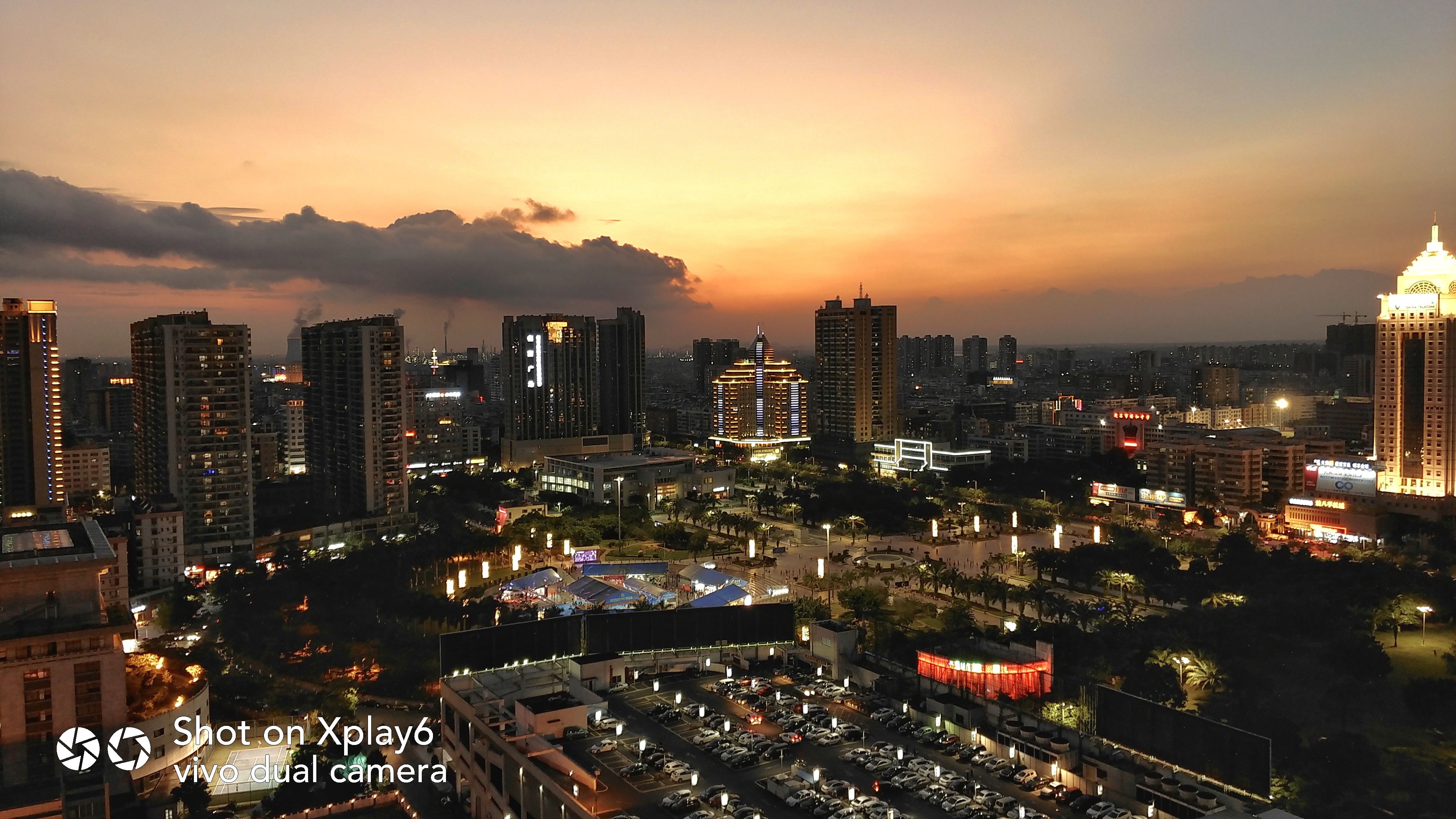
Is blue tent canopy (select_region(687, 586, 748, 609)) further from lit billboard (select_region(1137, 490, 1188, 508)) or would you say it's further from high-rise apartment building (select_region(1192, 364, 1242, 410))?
high-rise apartment building (select_region(1192, 364, 1242, 410))

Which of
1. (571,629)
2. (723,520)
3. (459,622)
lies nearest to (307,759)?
(571,629)

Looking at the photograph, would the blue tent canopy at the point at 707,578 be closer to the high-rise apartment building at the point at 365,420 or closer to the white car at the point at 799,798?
the white car at the point at 799,798

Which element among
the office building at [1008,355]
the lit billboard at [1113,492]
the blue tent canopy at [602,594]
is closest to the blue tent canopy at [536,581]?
the blue tent canopy at [602,594]

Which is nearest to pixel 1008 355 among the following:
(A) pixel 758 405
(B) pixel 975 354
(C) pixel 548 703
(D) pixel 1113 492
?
(B) pixel 975 354

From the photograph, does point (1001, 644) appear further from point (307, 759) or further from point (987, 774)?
point (307, 759)


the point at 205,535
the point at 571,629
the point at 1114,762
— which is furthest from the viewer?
the point at 205,535

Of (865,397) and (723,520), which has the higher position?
(865,397)
